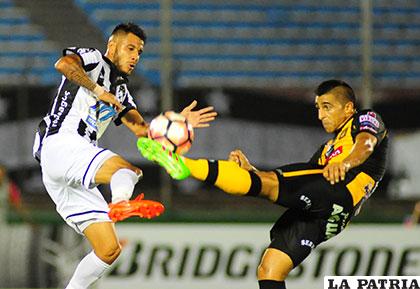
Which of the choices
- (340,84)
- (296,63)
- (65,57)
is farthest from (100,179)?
(296,63)

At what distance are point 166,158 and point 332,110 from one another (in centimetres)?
130

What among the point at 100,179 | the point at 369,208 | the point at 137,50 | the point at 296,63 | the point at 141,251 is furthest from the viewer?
the point at 296,63

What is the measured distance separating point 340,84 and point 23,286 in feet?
16.9

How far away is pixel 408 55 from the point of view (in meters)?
14.5

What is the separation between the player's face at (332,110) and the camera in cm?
709

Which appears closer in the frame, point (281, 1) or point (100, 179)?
point (100, 179)

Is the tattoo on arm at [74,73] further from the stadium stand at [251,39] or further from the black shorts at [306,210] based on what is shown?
the stadium stand at [251,39]

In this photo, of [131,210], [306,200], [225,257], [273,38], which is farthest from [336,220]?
[273,38]

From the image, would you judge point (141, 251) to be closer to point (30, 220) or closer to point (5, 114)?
point (30, 220)

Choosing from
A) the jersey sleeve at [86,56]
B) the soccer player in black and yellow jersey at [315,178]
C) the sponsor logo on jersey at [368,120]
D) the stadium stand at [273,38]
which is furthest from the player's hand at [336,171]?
the stadium stand at [273,38]

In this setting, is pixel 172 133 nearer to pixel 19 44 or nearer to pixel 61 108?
pixel 61 108

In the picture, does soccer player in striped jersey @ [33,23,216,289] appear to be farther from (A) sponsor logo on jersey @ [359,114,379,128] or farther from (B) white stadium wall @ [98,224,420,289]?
(B) white stadium wall @ [98,224,420,289]

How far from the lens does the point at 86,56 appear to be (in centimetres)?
703

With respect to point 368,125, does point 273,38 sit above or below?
above
